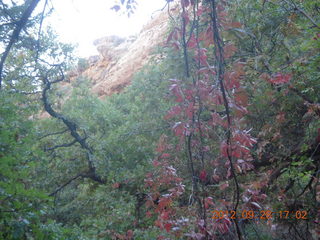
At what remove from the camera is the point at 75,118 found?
345 inches

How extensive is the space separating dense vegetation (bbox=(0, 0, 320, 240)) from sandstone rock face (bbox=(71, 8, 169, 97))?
1029 centimetres

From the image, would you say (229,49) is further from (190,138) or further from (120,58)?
(120,58)

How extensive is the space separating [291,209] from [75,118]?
5.98 metres

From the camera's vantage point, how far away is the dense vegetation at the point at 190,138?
2166mm

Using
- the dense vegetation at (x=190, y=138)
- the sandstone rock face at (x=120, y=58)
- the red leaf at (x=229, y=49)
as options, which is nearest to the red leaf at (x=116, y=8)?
the dense vegetation at (x=190, y=138)

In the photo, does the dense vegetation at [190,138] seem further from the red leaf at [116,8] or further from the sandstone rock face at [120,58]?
the sandstone rock face at [120,58]

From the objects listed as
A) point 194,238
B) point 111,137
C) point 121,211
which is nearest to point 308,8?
point 194,238

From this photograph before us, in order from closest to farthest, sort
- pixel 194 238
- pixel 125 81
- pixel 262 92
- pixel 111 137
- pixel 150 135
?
pixel 194 238 < pixel 262 92 < pixel 150 135 < pixel 111 137 < pixel 125 81

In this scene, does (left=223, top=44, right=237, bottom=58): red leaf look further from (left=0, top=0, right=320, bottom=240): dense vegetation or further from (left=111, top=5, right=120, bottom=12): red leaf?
(left=111, top=5, right=120, bottom=12): red leaf

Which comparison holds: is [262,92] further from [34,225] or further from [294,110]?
[34,225]

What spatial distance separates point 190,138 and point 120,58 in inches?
982

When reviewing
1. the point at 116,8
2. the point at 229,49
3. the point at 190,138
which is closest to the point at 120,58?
the point at 116,8

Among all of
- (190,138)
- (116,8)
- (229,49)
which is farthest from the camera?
(116,8)

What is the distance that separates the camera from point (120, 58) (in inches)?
1041
